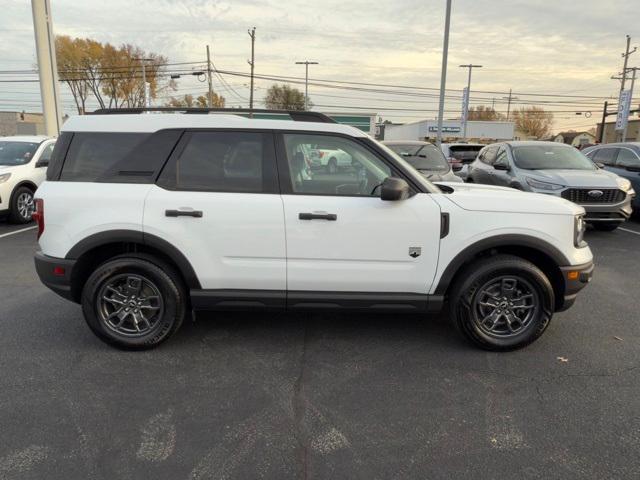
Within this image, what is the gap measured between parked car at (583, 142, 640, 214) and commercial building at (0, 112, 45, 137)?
6277 cm

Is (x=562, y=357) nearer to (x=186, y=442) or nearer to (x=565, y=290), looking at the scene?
(x=565, y=290)

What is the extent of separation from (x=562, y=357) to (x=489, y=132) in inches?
2753

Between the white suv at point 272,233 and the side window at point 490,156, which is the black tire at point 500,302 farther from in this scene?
the side window at point 490,156

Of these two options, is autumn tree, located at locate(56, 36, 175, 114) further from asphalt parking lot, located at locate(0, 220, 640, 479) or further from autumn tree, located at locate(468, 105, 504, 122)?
autumn tree, located at locate(468, 105, 504, 122)

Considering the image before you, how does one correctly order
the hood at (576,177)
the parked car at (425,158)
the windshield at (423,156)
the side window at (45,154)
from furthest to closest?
the side window at (45,154) < the windshield at (423,156) < the parked car at (425,158) < the hood at (576,177)

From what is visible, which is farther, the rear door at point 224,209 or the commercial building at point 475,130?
the commercial building at point 475,130

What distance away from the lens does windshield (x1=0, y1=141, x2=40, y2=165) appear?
944 centimetres

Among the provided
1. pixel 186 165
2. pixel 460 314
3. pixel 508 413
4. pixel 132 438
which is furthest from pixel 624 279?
pixel 132 438

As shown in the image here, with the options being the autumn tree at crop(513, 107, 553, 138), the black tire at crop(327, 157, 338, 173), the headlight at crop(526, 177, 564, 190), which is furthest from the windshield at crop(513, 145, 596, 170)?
the autumn tree at crop(513, 107, 553, 138)

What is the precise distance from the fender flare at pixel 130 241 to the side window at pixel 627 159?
10.0 metres

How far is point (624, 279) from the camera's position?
597 centimetres

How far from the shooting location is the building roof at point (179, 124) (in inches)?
146

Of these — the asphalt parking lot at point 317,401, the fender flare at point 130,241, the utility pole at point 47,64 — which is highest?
the utility pole at point 47,64

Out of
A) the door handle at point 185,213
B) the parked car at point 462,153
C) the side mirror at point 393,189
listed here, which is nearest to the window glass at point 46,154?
the door handle at point 185,213
